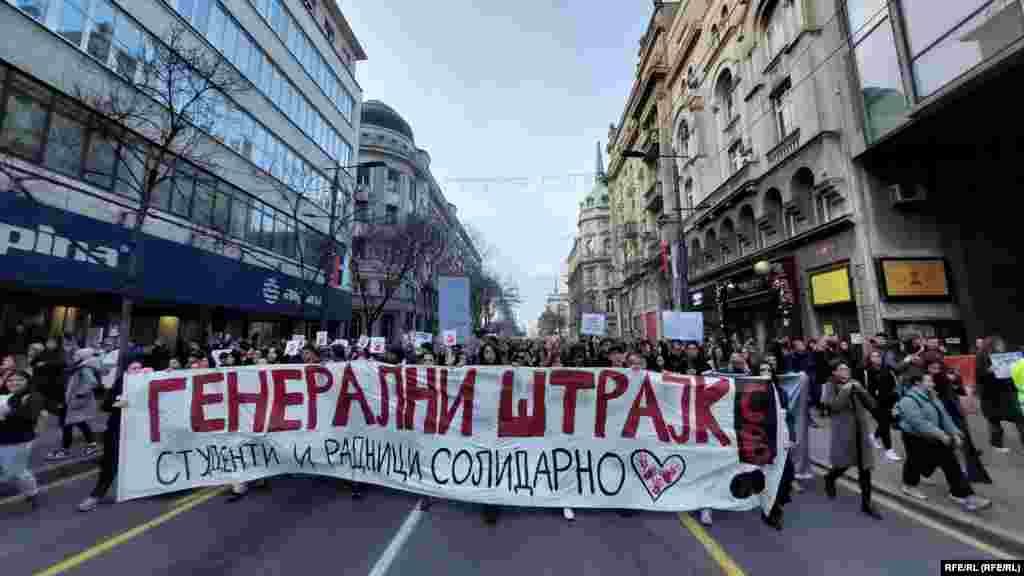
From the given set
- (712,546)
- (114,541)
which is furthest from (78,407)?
(712,546)

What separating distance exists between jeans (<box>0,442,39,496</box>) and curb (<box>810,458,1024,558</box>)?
1069cm

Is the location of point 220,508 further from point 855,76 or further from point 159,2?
point 855,76

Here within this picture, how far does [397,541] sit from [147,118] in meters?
17.2

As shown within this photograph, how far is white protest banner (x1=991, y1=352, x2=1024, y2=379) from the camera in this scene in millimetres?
6641

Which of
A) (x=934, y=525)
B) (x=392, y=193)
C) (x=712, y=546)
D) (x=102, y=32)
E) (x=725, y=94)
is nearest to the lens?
(x=712, y=546)

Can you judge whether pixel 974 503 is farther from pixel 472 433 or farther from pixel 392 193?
pixel 392 193

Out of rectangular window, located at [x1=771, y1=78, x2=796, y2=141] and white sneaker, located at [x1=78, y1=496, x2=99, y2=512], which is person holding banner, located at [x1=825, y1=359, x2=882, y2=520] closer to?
white sneaker, located at [x1=78, y1=496, x2=99, y2=512]

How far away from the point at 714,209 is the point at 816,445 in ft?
57.4

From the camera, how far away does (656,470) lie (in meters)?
4.88

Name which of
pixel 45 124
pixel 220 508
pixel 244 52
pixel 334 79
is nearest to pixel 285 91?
pixel 244 52

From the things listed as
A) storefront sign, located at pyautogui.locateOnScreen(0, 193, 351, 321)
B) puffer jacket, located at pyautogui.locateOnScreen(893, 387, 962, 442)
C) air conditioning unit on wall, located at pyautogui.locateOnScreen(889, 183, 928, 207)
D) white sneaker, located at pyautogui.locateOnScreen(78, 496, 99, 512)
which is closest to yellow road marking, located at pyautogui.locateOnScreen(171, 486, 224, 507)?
white sneaker, located at pyautogui.locateOnScreen(78, 496, 99, 512)

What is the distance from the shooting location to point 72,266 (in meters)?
11.1

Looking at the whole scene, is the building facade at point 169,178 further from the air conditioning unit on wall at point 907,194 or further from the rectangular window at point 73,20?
the air conditioning unit on wall at point 907,194

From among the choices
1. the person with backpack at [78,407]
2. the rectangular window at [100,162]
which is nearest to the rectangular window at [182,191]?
the rectangular window at [100,162]
